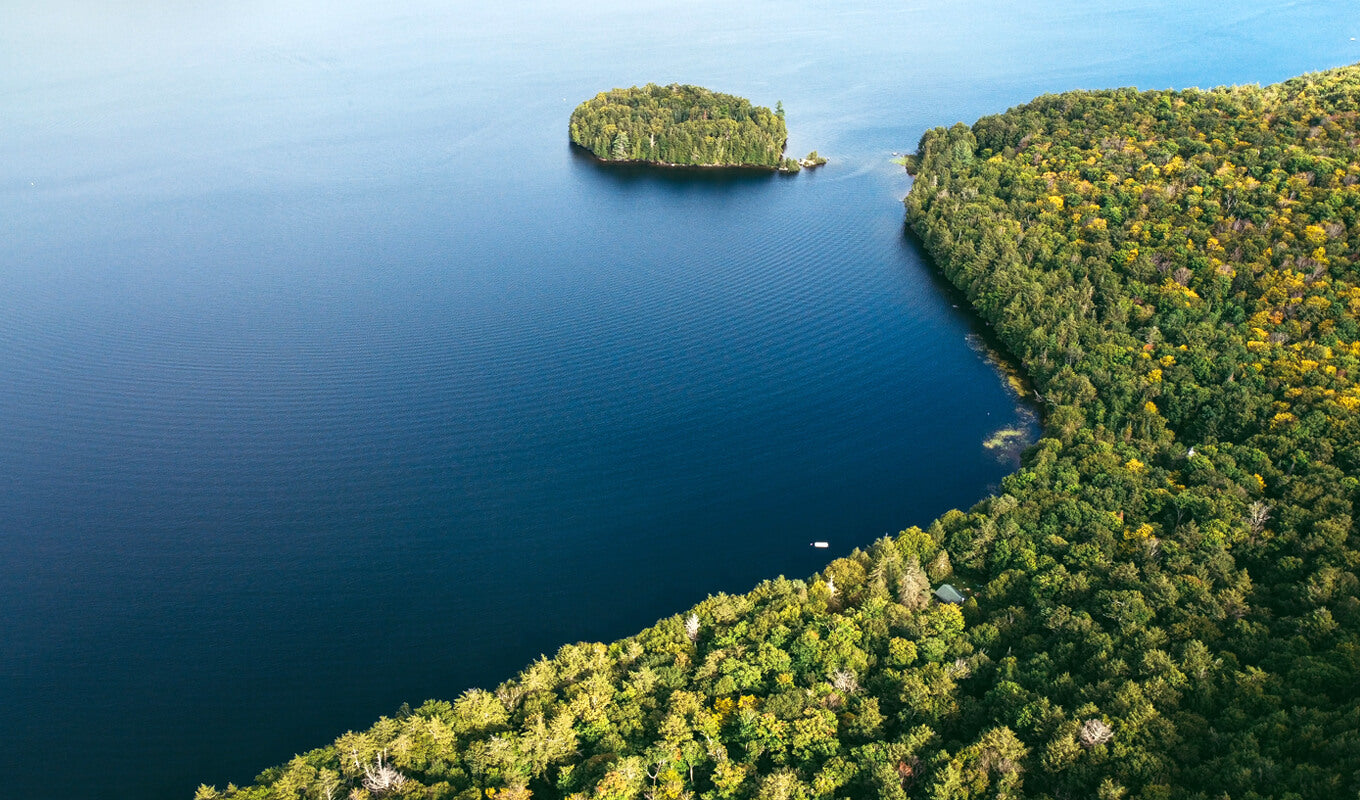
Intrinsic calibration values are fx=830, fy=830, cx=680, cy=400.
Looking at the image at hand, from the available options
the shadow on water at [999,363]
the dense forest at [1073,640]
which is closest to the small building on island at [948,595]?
the dense forest at [1073,640]

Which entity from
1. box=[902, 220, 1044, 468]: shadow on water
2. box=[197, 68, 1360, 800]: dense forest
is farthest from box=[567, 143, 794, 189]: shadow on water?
box=[197, 68, 1360, 800]: dense forest

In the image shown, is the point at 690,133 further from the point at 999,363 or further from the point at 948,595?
the point at 948,595

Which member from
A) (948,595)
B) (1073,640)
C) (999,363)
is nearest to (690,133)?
(999,363)

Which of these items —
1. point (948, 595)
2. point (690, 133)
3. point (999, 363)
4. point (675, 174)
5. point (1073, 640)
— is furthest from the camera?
point (690, 133)

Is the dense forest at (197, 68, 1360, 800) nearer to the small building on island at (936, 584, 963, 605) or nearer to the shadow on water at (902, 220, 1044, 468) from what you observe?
the small building on island at (936, 584, 963, 605)

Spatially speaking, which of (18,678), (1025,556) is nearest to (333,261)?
(18,678)

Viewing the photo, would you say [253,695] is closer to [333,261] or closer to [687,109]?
[333,261]

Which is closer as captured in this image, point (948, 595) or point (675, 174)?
point (948, 595)

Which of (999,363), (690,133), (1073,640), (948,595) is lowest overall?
(1073,640)
